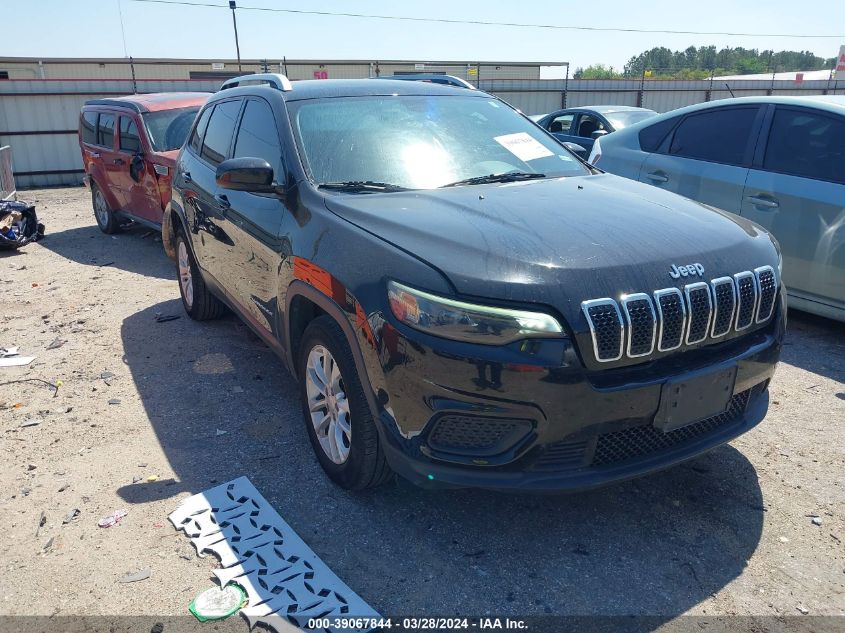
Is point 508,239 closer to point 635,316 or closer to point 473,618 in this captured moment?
point 635,316

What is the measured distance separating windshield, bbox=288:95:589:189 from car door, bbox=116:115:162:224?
4.96 m

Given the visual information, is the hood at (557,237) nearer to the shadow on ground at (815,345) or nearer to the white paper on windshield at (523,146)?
the white paper on windshield at (523,146)

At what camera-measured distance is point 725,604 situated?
2.49m

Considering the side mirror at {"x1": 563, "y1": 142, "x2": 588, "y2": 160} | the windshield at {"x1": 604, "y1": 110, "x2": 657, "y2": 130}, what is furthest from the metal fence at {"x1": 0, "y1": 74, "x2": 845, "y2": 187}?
the side mirror at {"x1": 563, "y1": 142, "x2": 588, "y2": 160}

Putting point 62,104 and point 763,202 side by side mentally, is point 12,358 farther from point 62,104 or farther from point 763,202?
point 62,104

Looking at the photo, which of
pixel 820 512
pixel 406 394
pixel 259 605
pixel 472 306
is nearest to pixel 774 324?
pixel 820 512

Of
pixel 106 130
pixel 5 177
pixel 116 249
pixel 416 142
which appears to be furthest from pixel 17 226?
pixel 416 142

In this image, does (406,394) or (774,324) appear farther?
(774,324)

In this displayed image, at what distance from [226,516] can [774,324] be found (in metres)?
2.54

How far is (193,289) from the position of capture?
5.55 metres

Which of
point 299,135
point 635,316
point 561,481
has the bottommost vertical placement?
point 561,481

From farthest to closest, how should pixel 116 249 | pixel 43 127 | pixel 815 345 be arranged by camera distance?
pixel 43 127, pixel 116 249, pixel 815 345

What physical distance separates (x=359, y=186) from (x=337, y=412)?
1.08 m

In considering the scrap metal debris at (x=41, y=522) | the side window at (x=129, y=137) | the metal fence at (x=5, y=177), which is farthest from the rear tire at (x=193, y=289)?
the metal fence at (x=5, y=177)
